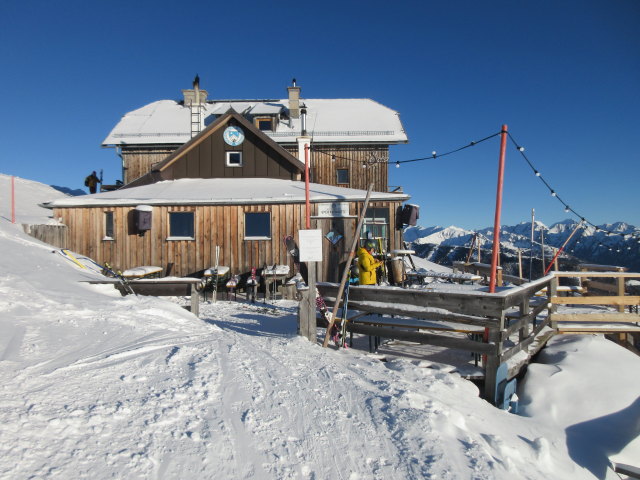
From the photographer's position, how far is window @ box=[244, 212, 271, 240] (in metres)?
12.9

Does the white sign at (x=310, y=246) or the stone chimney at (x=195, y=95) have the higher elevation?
the stone chimney at (x=195, y=95)

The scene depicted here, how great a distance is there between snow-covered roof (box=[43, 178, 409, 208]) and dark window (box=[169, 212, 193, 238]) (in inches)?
18.3

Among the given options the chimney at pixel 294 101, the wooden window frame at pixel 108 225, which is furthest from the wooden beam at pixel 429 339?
the chimney at pixel 294 101

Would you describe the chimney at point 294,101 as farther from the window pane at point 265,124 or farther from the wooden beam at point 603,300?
the wooden beam at point 603,300

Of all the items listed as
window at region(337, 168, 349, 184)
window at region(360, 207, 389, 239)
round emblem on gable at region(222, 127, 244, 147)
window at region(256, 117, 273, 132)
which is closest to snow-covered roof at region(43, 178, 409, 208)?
window at region(360, 207, 389, 239)

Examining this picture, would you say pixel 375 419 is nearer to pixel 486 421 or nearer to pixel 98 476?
pixel 486 421

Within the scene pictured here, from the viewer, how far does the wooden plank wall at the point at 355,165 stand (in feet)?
68.5

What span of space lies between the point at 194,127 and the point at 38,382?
19949 mm

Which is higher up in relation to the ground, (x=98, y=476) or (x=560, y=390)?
(x=98, y=476)

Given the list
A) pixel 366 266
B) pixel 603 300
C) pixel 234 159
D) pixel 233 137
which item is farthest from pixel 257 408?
pixel 233 137

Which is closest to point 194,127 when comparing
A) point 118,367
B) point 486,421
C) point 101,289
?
point 101,289

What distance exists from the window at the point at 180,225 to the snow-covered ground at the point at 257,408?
265 inches

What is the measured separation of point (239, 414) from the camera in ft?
11.2

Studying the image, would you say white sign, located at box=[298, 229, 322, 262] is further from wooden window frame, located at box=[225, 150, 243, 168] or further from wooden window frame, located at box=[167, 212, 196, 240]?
wooden window frame, located at box=[225, 150, 243, 168]
